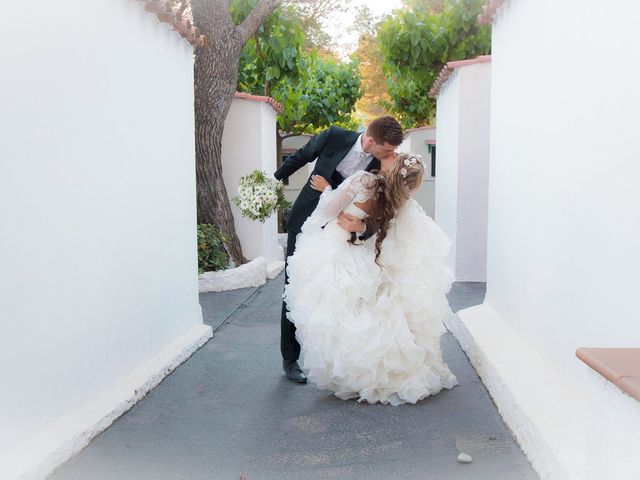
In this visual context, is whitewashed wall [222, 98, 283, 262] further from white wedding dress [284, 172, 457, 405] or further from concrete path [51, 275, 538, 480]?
white wedding dress [284, 172, 457, 405]

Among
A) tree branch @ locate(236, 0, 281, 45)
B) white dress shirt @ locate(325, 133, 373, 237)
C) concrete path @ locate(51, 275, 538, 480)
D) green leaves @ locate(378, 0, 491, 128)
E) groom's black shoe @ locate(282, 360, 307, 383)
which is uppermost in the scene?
green leaves @ locate(378, 0, 491, 128)

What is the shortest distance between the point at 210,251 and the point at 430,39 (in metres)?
8.97

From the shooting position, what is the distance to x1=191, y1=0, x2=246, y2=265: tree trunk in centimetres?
1148

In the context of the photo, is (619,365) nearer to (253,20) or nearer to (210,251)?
(210,251)

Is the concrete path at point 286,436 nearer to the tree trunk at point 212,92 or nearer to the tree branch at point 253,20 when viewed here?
the tree trunk at point 212,92

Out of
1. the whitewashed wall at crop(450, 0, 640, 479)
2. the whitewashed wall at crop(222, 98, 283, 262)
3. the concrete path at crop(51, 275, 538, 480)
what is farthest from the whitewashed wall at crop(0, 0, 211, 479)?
the whitewashed wall at crop(222, 98, 283, 262)

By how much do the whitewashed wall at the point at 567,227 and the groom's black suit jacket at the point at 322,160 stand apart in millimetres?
1288

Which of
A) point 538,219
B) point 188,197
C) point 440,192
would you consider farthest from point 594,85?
point 440,192

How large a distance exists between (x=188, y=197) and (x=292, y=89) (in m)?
14.1

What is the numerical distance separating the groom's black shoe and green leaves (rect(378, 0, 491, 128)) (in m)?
12.8

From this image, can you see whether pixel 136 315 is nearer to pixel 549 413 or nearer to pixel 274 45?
pixel 549 413

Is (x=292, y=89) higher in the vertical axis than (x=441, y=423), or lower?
higher

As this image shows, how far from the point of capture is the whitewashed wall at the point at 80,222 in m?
3.60

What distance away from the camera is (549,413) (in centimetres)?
400
